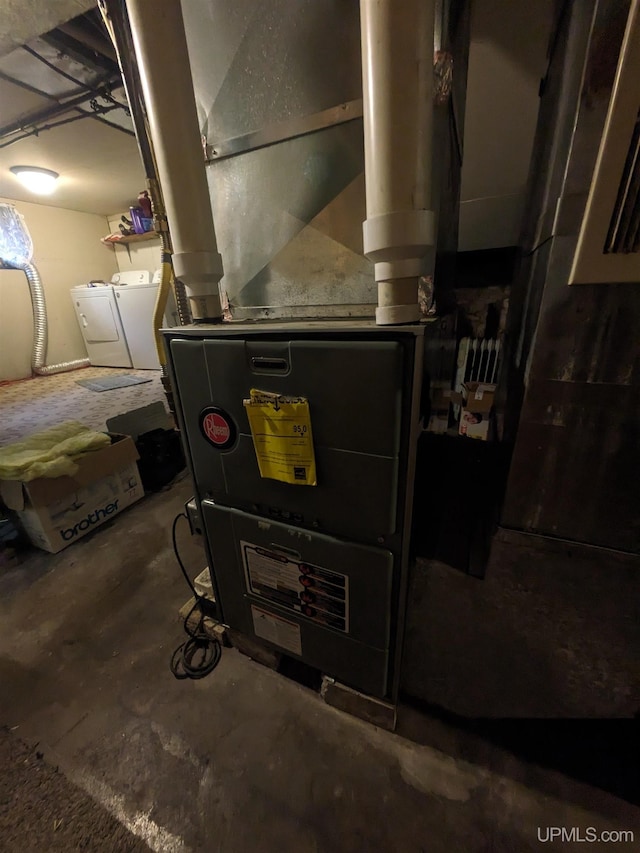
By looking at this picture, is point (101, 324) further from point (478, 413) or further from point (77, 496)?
point (478, 413)

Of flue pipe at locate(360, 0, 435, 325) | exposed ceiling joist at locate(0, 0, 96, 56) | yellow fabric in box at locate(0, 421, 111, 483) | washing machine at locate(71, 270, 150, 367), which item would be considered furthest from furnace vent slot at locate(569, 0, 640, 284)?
washing machine at locate(71, 270, 150, 367)

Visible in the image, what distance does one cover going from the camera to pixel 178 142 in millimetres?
811

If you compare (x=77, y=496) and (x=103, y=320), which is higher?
(x=103, y=320)

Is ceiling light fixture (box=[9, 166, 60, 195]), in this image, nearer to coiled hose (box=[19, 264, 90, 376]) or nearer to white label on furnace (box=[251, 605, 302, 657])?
coiled hose (box=[19, 264, 90, 376])

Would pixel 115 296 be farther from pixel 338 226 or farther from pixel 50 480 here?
pixel 338 226

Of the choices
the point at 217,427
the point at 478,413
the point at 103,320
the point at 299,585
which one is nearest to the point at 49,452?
the point at 217,427

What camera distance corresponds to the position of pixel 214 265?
88cm

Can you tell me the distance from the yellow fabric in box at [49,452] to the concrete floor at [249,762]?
0.67m

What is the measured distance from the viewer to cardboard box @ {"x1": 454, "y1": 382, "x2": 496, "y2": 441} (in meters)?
1.43

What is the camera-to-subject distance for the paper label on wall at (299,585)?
848mm

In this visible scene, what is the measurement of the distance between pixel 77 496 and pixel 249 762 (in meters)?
1.54

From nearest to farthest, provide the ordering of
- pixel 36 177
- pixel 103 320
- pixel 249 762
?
pixel 249 762 < pixel 36 177 < pixel 103 320

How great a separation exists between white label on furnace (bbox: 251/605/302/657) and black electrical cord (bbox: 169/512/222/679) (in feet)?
0.93

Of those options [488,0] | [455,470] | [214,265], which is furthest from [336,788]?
[488,0]
